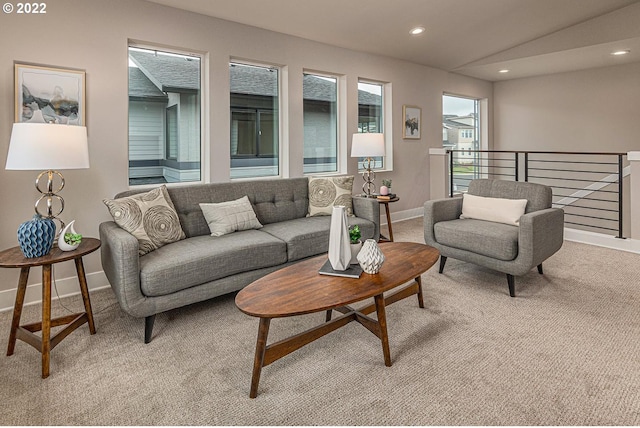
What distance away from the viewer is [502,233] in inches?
118

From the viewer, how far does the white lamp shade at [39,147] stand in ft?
7.02

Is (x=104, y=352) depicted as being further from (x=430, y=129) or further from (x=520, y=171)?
(x=520, y=171)

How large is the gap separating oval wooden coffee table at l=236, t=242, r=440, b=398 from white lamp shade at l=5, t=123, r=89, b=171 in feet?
4.34

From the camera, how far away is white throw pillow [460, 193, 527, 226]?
10.7ft

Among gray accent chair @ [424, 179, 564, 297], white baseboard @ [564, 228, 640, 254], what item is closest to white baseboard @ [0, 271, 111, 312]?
gray accent chair @ [424, 179, 564, 297]

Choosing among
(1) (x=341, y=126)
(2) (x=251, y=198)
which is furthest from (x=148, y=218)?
(1) (x=341, y=126)

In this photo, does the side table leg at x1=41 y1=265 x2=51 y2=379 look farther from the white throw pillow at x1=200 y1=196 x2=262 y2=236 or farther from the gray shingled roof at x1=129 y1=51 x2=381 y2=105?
the gray shingled roof at x1=129 y1=51 x2=381 y2=105

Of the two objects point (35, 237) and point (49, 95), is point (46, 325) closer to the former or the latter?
point (35, 237)

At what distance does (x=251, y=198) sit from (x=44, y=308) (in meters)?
1.86

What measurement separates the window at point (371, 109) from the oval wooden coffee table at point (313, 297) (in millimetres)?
3208

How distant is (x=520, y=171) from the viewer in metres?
7.23

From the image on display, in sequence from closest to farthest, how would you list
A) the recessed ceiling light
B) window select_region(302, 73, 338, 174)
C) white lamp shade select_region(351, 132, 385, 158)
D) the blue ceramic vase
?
the blue ceramic vase → white lamp shade select_region(351, 132, 385, 158) → window select_region(302, 73, 338, 174) → the recessed ceiling light

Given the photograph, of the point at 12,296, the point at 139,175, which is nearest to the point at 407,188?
the point at 139,175

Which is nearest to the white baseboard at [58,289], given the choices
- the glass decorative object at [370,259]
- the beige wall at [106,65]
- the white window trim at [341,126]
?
the beige wall at [106,65]
